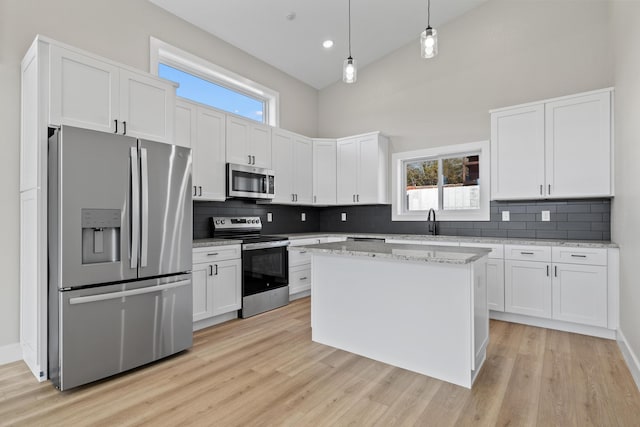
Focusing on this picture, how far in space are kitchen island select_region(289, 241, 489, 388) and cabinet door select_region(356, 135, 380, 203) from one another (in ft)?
7.41

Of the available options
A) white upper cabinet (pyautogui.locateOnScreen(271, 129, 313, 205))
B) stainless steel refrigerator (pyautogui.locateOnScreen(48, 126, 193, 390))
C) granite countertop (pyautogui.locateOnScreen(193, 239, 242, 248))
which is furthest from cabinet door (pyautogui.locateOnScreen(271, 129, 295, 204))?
stainless steel refrigerator (pyautogui.locateOnScreen(48, 126, 193, 390))

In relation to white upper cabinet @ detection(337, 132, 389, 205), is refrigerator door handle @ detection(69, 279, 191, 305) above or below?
below

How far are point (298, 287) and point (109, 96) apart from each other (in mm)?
3072

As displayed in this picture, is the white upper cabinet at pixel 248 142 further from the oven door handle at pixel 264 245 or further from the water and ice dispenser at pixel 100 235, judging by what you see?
the water and ice dispenser at pixel 100 235

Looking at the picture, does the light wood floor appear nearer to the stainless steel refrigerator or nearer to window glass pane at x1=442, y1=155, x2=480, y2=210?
the stainless steel refrigerator

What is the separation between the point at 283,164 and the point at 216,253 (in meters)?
1.82

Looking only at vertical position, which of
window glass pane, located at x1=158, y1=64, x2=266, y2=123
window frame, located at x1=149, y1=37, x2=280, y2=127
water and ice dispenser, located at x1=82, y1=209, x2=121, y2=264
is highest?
window frame, located at x1=149, y1=37, x2=280, y2=127

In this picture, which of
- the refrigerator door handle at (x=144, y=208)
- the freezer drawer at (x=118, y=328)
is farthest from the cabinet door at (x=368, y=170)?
the refrigerator door handle at (x=144, y=208)

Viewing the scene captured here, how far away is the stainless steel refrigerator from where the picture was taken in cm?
221

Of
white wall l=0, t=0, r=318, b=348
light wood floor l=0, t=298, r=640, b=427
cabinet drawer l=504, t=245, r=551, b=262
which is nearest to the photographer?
light wood floor l=0, t=298, r=640, b=427

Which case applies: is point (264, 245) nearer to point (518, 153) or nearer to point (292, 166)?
point (292, 166)

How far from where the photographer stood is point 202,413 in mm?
1951

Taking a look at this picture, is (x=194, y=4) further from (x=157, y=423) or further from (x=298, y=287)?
(x=157, y=423)

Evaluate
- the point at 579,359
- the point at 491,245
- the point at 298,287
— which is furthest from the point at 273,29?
the point at 579,359
